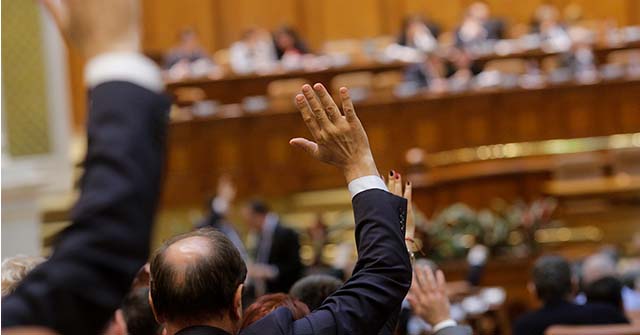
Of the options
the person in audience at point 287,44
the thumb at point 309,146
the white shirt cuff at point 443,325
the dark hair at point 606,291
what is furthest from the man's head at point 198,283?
the person in audience at point 287,44

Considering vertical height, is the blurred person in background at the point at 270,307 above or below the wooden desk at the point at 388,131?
above

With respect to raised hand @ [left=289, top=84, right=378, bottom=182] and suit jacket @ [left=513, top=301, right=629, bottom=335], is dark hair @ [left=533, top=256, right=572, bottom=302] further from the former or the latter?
raised hand @ [left=289, top=84, right=378, bottom=182]

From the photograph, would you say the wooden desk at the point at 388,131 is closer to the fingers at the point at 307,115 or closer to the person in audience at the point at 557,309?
the person in audience at the point at 557,309

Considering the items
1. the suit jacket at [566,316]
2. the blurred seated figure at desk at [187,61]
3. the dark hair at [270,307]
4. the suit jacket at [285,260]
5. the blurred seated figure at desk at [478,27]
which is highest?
the blurred seated figure at desk at [478,27]

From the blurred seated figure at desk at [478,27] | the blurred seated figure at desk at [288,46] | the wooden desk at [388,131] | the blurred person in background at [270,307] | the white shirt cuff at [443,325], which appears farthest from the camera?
the blurred seated figure at desk at [478,27]

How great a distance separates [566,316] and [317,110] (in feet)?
9.29

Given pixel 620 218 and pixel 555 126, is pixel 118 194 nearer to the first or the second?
pixel 620 218

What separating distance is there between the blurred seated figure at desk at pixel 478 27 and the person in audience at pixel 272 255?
6299 millimetres

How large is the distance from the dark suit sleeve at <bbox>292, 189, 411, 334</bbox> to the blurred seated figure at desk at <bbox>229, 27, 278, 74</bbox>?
1158cm

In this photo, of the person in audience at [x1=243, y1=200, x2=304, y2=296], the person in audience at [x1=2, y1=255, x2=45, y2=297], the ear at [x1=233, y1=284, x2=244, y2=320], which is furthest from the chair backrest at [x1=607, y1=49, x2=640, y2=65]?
the ear at [x1=233, y1=284, x2=244, y2=320]

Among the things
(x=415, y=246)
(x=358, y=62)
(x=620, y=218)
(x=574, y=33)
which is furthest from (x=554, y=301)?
(x=574, y=33)

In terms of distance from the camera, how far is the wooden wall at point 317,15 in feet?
53.7

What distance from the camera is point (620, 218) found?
11695 mm

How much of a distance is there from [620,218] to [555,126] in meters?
1.56
